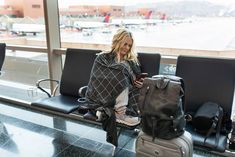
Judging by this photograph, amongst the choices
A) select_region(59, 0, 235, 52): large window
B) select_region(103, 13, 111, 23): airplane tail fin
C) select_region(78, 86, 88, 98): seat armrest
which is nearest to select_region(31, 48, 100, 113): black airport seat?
select_region(78, 86, 88, 98): seat armrest

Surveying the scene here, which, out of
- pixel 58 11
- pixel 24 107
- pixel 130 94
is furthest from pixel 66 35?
pixel 130 94

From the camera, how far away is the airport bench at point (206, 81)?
2059 mm

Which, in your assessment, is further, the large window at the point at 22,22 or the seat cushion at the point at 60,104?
the large window at the point at 22,22

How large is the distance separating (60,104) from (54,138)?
0.47 m

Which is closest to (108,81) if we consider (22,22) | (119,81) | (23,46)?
(119,81)

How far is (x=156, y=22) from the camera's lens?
8.89 feet

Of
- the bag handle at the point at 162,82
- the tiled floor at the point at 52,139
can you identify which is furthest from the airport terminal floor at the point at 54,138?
the bag handle at the point at 162,82

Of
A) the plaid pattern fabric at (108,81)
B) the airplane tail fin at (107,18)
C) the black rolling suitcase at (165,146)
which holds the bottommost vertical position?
the black rolling suitcase at (165,146)

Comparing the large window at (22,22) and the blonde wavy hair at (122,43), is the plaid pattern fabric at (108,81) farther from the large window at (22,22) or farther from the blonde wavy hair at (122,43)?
the large window at (22,22)

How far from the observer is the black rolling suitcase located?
1.76m

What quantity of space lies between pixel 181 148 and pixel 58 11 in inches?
94.6

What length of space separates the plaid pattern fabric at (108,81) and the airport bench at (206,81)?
0.49 metres

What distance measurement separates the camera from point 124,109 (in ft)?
7.16

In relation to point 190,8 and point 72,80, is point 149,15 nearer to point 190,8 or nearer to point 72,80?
point 190,8
